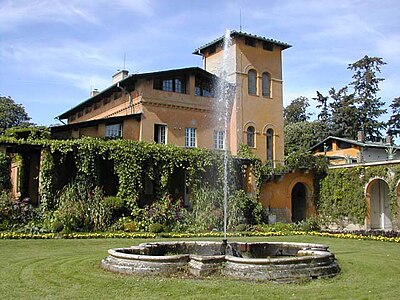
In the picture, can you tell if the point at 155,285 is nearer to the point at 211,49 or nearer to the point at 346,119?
the point at 211,49

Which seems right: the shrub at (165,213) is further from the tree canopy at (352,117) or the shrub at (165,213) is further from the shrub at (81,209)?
the tree canopy at (352,117)

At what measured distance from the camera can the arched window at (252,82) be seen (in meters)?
31.6

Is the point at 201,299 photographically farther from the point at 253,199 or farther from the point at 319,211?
the point at 319,211

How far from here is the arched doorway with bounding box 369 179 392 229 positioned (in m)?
28.9

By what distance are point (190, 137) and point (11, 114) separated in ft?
119

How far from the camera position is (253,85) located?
31828 millimetres

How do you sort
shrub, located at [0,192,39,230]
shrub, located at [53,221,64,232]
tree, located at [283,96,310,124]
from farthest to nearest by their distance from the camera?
tree, located at [283,96,310,124] → shrub, located at [0,192,39,230] → shrub, located at [53,221,64,232]

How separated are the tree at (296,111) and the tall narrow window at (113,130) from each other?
38.3 m

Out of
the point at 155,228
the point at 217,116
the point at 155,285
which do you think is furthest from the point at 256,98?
the point at 155,285

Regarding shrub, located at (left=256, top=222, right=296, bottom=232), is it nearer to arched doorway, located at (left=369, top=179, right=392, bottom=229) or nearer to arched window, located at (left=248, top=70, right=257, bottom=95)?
arched doorway, located at (left=369, top=179, right=392, bottom=229)

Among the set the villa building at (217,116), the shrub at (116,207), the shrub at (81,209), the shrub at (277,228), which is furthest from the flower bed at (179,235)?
the villa building at (217,116)

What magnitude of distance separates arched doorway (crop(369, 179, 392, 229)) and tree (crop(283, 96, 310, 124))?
108 feet

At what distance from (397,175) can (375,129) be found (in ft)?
85.0

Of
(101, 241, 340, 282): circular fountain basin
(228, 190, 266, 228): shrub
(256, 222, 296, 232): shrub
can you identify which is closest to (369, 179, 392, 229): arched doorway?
(256, 222, 296, 232): shrub
